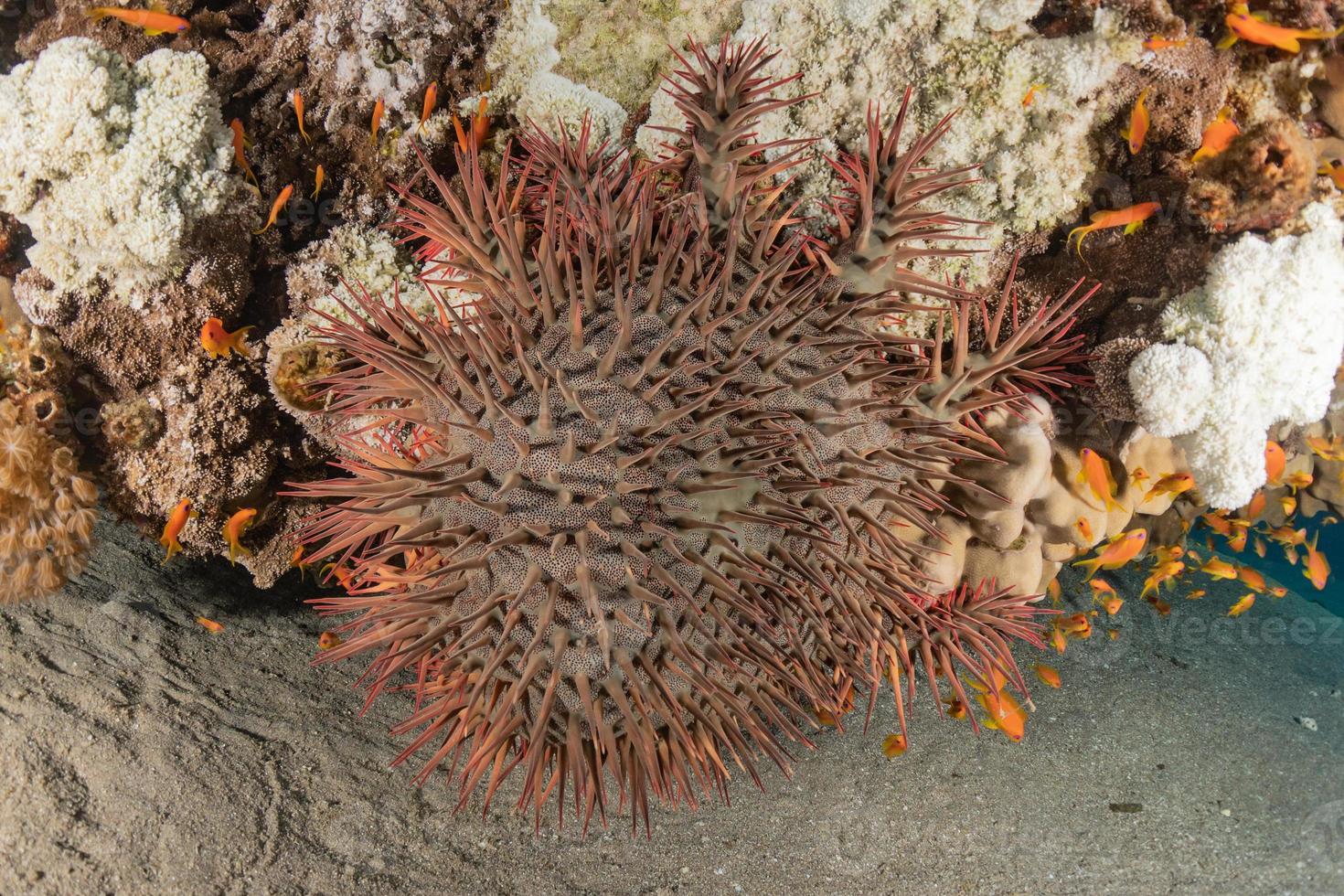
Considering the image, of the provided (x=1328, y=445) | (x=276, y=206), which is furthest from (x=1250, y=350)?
(x=276, y=206)

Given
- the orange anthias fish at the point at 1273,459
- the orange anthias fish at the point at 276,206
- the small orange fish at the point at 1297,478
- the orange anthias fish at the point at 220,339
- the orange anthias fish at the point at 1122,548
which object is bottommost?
the orange anthias fish at the point at 1122,548

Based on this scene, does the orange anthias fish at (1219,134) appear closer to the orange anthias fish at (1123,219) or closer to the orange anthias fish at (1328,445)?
the orange anthias fish at (1123,219)

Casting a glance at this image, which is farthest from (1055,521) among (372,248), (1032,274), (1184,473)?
(372,248)

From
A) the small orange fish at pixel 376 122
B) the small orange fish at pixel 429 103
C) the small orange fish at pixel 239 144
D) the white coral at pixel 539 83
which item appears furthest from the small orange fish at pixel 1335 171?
the small orange fish at pixel 239 144

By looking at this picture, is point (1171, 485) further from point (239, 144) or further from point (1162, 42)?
point (239, 144)

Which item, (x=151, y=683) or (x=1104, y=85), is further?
(x=151, y=683)

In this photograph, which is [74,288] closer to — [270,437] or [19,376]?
[19,376]
